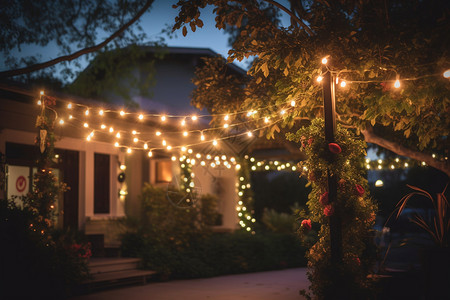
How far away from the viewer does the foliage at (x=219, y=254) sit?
39.9 feet

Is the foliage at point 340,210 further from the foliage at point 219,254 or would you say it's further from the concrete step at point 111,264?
the foliage at point 219,254

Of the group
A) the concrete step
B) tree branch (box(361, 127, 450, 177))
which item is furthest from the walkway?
tree branch (box(361, 127, 450, 177))

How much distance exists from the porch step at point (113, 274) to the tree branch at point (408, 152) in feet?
18.0

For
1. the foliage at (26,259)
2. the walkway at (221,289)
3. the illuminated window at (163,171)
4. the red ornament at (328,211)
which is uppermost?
the illuminated window at (163,171)

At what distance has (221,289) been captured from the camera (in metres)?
10.6

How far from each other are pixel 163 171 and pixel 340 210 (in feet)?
28.7

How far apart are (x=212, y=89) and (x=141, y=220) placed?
14.6 feet

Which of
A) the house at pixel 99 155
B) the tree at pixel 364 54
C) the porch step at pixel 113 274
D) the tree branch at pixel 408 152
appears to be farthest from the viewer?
the house at pixel 99 155

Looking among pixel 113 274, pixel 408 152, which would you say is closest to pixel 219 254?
pixel 113 274

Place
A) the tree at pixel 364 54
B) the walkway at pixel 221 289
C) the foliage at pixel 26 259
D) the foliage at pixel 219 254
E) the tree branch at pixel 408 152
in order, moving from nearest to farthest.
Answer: the tree at pixel 364 54, the foliage at pixel 26 259, the tree branch at pixel 408 152, the walkway at pixel 221 289, the foliage at pixel 219 254

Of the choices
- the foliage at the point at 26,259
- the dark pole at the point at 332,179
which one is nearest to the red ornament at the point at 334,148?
the dark pole at the point at 332,179

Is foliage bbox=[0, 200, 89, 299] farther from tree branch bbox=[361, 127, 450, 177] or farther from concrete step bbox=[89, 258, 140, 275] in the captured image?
tree branch bbox=[361, 127, 450, 177]

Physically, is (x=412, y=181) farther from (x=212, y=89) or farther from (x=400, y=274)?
(x=400, y=274)

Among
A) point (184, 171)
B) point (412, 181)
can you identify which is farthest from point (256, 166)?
point (412, 181)
